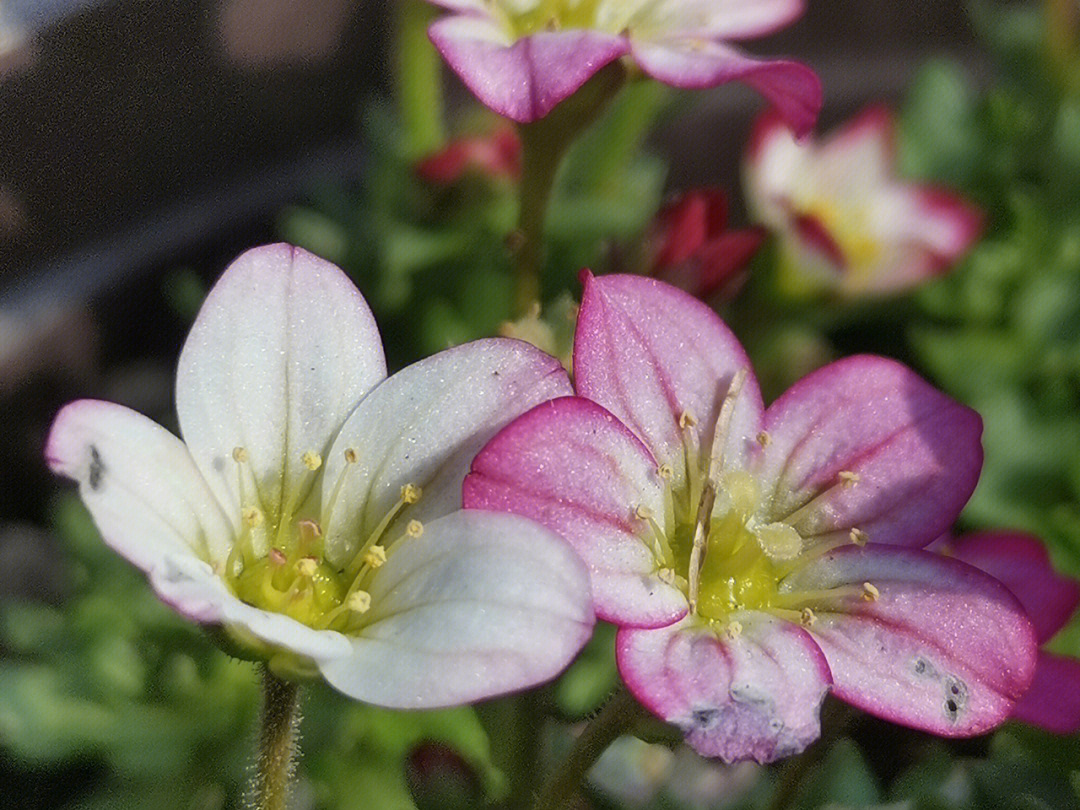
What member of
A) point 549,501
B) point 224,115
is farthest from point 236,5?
point 549,501

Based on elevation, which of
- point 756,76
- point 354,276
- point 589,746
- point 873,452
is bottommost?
point 354,276

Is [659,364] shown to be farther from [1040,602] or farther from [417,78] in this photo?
[417,78]

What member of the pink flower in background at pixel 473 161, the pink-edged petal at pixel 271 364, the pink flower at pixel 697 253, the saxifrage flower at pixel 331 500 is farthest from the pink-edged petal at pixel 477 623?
the pink flower in background at pixel 473 161

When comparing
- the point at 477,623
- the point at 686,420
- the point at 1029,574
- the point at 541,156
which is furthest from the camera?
the point at 541,156

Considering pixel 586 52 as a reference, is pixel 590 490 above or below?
below

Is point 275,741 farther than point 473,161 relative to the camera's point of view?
No

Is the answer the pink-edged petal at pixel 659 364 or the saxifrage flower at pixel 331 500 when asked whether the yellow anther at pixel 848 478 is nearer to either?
the pink-edged petal at pixel 659 364

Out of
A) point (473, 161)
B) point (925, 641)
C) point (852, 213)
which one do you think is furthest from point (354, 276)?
point (925, 641)
